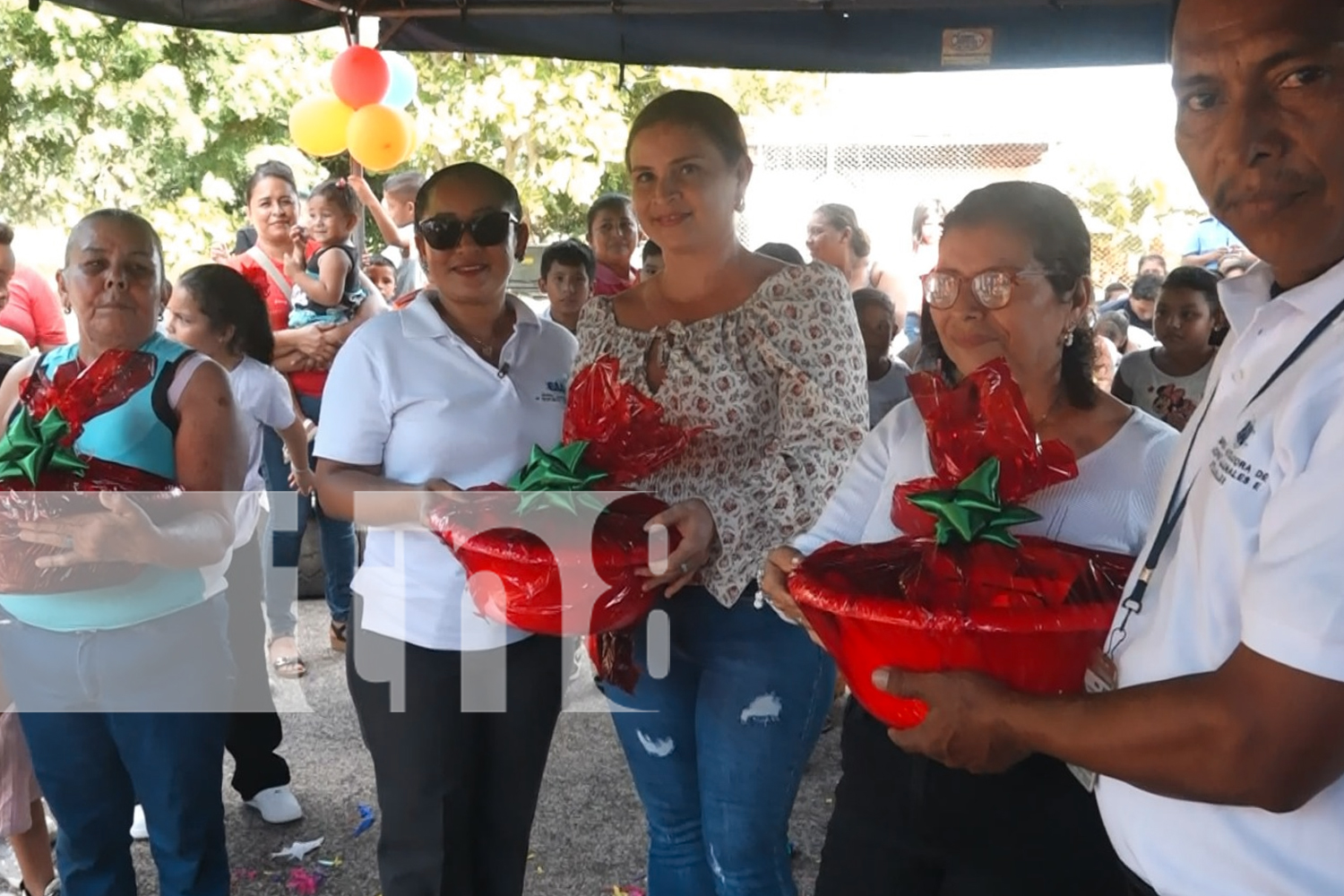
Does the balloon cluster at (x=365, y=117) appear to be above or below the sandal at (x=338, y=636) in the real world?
above

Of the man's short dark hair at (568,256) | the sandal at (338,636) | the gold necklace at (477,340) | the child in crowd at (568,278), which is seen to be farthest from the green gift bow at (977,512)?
the sandal at (338,636)

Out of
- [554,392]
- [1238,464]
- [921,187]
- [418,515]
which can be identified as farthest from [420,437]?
[921,187]

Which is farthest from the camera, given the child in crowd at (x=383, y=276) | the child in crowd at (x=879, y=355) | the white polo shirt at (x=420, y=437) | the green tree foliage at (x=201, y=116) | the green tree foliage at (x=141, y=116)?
the green tree foliage at (x=201, y=116)

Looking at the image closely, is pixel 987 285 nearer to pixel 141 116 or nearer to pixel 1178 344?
pixel 1178 344

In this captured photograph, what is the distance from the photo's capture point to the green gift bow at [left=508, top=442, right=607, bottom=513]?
1.89 meters

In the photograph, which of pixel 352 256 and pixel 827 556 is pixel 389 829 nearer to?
pixel 827 556

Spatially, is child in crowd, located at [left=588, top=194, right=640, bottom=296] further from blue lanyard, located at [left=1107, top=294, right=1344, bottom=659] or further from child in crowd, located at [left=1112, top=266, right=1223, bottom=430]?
blue lanyard, located at [left=1107, top=294, right=1344, bottom=659]

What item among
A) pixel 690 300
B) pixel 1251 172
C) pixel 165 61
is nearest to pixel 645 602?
pixel 690 300

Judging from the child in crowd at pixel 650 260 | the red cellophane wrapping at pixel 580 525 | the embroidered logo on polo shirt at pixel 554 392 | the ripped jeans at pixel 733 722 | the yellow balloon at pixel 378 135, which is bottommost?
the ripped jeans at pixel 733 722

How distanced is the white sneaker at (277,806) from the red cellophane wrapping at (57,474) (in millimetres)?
1588

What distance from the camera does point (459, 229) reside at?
90.7 inches

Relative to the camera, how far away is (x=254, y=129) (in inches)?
542

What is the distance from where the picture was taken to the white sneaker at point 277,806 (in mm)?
3602

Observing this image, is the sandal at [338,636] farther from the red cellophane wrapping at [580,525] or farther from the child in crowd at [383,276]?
the red cellophane wrapping at [580,525]
